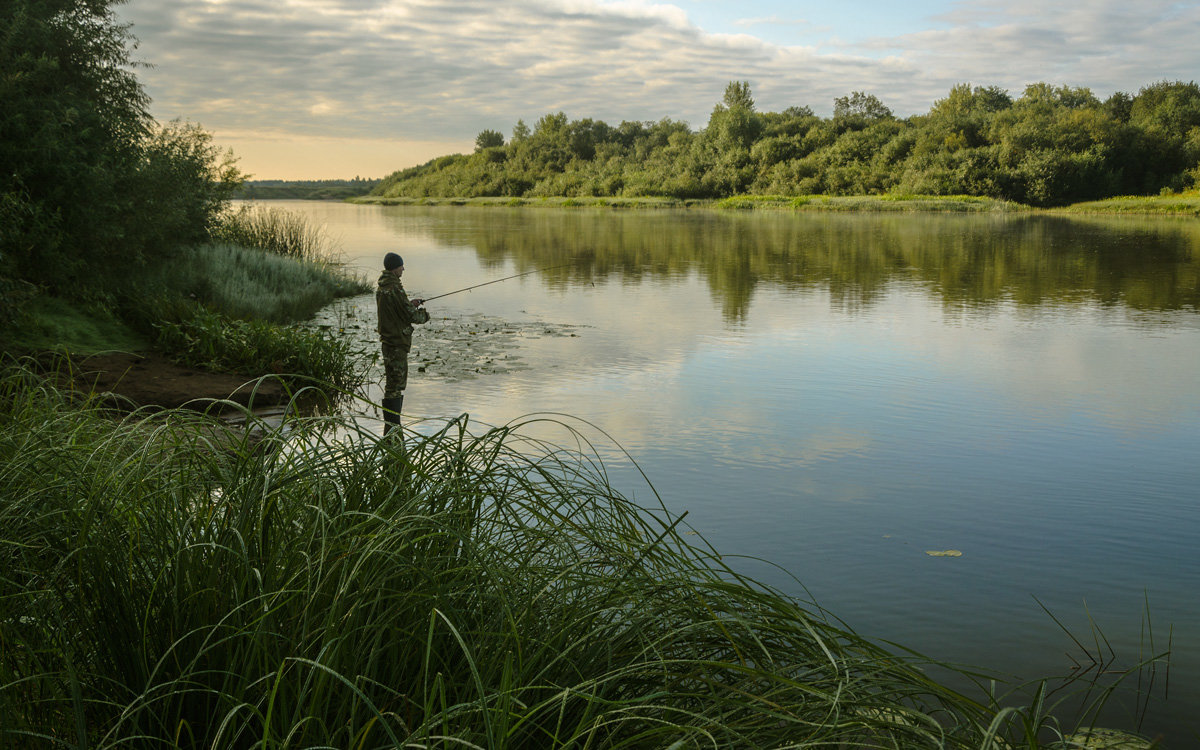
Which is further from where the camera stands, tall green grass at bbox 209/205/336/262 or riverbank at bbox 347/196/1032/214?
riverbank at bbox 347/196/1032/214

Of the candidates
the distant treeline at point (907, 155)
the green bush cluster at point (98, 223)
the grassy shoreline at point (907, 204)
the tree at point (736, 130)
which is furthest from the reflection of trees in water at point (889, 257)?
the tree at point (736, 130)

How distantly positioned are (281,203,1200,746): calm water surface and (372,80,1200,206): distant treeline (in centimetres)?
5046

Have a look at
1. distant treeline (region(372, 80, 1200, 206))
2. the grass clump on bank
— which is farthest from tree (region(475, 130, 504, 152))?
the grass clump on bank

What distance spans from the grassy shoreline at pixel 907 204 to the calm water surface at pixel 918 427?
42.1 meters

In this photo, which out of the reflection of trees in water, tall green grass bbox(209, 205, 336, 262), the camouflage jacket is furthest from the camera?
tall green grass bbox(209, 205, 336, 262)

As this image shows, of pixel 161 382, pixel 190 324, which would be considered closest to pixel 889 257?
pixel 190 324

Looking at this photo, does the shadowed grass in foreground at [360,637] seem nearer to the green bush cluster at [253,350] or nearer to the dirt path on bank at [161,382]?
the dirt path on bank at [161,382]

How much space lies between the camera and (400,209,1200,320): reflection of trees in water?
795 inches

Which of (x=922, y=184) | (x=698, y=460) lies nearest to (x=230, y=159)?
(x=698, y=460)

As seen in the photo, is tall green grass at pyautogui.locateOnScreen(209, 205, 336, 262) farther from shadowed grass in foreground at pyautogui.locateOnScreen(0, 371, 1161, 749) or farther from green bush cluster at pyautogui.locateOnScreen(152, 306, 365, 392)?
shadowed grass in foreground at pyautogui.locateOnScreen(0, 371, 1161, 749)

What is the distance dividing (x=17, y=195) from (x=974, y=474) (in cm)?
1008

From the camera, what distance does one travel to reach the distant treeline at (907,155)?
68.8 m

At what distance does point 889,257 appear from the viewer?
2914 cm

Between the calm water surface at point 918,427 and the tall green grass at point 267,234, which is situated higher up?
the tall green grass at point 267,234
